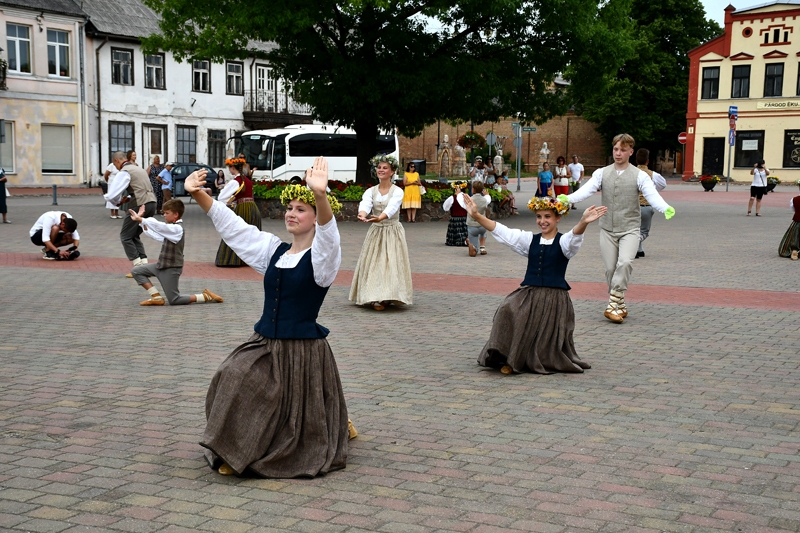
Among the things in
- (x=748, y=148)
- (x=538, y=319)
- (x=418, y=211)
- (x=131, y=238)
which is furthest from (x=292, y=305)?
(x=748, y=148)

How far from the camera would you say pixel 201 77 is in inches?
1746

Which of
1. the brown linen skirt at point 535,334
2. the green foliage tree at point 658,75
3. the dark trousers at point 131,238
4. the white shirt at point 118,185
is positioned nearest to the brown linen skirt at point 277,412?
the brown linen skirt at point 535,334

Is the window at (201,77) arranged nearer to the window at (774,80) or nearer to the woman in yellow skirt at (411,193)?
the woman in yellow skirt at (411,193)

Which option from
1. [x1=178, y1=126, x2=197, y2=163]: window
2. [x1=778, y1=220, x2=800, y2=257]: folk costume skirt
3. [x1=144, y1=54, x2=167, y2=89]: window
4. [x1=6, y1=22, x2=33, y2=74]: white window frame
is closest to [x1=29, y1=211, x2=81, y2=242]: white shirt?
[x1=778, y1=220, x2=800, y2=257]: folk costume skirt

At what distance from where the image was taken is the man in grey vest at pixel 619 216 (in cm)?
990

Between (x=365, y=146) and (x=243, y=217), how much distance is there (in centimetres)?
1099

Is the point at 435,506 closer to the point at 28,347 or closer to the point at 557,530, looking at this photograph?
the point at 557,530

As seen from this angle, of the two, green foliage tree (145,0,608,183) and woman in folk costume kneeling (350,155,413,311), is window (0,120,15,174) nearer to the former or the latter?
green foliage tree (145,0,608,183)

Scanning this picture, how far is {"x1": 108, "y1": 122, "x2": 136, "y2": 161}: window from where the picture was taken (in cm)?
4131

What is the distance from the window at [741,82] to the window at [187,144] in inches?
1270

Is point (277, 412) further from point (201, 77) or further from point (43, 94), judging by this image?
point (201, 77)

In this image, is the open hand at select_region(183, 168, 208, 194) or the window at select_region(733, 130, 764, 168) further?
the window at select_region(733, 130, 764, 168)

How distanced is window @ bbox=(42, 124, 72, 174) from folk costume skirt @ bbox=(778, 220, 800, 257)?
3218 centimetres

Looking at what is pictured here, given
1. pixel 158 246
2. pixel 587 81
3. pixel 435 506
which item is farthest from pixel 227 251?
pixel 587 81
